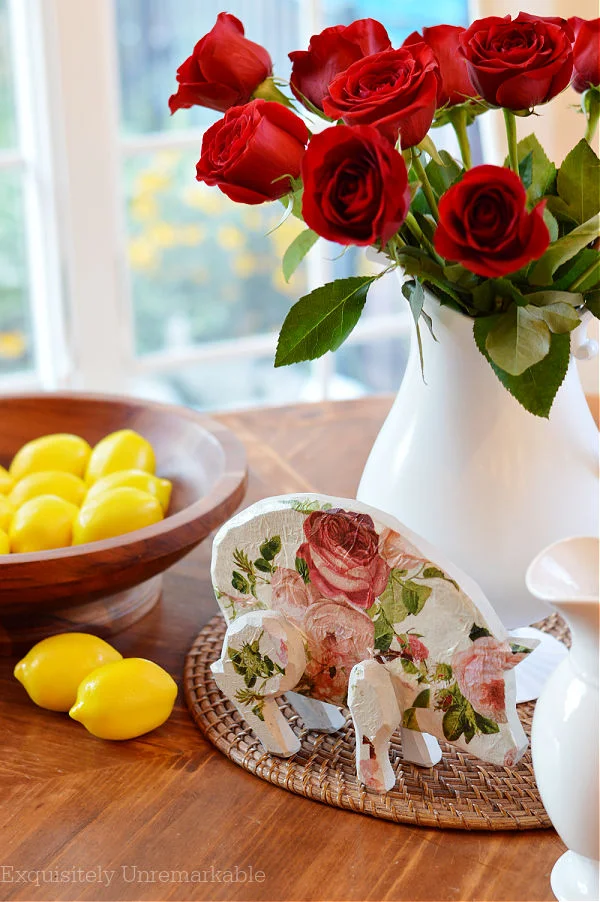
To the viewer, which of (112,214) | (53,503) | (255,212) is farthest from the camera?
(255,212)

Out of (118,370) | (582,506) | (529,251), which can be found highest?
(529,251)

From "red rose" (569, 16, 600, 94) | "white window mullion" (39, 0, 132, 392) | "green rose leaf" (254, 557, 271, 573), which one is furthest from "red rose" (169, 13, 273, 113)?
"white window mullion" (39, 0, 132, 392)

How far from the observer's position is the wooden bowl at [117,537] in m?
0.74

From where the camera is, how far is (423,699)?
624 mm

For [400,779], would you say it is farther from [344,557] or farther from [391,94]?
[391,94]

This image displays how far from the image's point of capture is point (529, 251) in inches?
21.1

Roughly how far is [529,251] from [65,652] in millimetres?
446

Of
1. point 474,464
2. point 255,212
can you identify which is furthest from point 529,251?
point 255,212

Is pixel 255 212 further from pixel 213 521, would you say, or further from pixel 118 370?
pixel 213 521

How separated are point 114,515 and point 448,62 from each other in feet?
1.42

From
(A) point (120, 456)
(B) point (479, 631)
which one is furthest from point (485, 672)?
(A) point (120, 456)

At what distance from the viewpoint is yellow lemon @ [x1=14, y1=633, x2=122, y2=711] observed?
739 mm

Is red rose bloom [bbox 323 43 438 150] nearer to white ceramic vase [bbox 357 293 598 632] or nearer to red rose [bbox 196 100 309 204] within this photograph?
red rose [bbox 196 100 309 204]

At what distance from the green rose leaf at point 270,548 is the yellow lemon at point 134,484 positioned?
253mm
